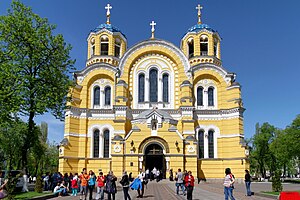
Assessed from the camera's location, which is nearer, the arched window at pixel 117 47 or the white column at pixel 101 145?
the white column at pixel 101 145

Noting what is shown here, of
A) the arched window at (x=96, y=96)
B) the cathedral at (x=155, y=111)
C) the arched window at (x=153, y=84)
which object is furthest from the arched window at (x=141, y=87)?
the arched window at (x=96, y=96)

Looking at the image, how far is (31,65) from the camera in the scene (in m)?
24.4

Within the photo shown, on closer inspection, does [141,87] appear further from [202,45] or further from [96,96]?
[202,45]

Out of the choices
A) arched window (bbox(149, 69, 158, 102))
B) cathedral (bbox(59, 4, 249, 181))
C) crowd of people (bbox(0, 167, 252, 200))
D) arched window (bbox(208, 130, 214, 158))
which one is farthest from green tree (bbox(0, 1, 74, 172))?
arched window (bbox(208, 130, 214, 158))

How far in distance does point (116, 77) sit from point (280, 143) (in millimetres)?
24816

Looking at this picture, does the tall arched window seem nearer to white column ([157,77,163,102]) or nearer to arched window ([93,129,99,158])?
white column ([157,77,163,102])

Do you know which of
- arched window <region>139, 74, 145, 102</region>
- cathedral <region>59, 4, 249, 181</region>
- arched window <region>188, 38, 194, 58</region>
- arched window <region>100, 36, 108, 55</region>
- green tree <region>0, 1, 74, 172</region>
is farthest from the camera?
arched window <region>188, 38, 194, 58</region>

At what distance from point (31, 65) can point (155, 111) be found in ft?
50.9

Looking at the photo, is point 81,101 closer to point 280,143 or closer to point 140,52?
point 140,52

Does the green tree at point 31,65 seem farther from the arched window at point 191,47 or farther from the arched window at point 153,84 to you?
the arched window at point 191,47

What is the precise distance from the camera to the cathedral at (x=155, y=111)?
3581 cm

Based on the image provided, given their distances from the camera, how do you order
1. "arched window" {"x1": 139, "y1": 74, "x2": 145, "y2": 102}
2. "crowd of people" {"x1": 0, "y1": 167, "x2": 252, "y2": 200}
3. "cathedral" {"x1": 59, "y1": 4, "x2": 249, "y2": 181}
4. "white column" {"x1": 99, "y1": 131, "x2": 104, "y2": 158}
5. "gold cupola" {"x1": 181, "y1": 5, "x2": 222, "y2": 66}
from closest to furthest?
"crowd of people" {"x1": 0, "y1": 167, "x2": 252, "y2": 200}
"cathedral" {"x1": 59, "y1": 4, "x2": 249, "y2": 181}
"white column" {"x1": 99, "y1": 131, "x2": 104, "y2": 158}
"arched window" {"x1": 139, "y1": 74, "x2": 145, "y2": 102}
"gold cupola" {"x1": 181, "y1": 5, "x2": 222, "y2": 66}

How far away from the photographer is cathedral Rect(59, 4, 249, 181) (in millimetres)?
35812

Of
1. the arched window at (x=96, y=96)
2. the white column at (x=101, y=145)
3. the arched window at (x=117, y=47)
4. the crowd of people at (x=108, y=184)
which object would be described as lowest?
the crowd of people at (x=108, y=184)
